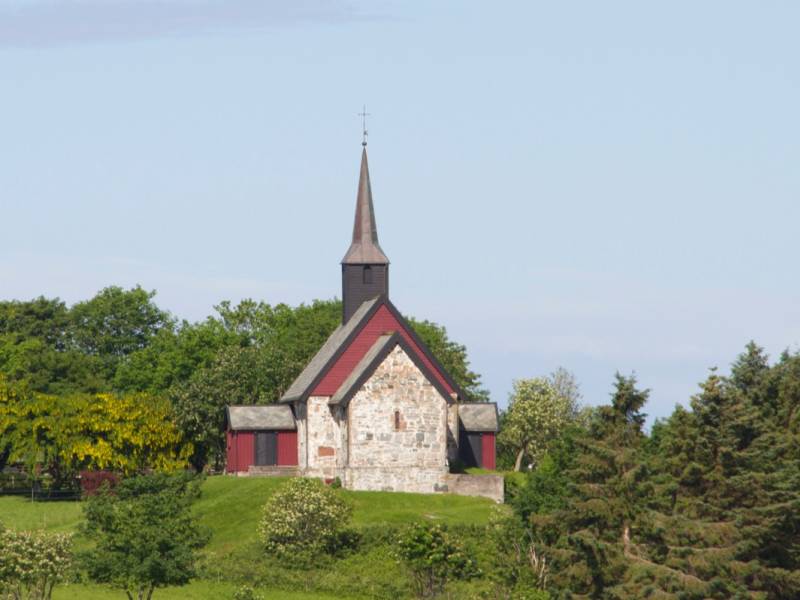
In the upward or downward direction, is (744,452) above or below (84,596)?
above

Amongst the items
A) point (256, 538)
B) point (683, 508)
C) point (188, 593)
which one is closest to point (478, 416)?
point (256, 538)

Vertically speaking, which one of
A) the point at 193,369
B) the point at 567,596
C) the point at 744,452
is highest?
the point at 193,369

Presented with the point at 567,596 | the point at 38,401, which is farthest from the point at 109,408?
the point at 567,596

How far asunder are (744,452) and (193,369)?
5842 cm

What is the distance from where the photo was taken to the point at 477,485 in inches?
3191

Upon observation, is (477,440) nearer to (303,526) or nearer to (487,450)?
(487,450)

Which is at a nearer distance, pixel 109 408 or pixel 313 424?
pixel 313 424

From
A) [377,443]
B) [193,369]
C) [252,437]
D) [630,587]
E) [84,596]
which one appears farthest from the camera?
[193,369]

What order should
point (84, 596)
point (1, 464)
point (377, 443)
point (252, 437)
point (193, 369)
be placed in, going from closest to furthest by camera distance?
point (84, 596) → point (377, 443) → point (252, 437) → point (1, 464) → point (193, 369)

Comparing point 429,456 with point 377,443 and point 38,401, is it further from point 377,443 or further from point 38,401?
point 38,401

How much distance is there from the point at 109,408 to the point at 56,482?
4.60 metres

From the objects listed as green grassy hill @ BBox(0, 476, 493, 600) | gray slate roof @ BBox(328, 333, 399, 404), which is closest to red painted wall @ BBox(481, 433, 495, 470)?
gray slate roof @ BBox(328, 333, 399, 404)

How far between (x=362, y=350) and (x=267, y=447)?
6.87 m

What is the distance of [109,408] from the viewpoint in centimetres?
9069
